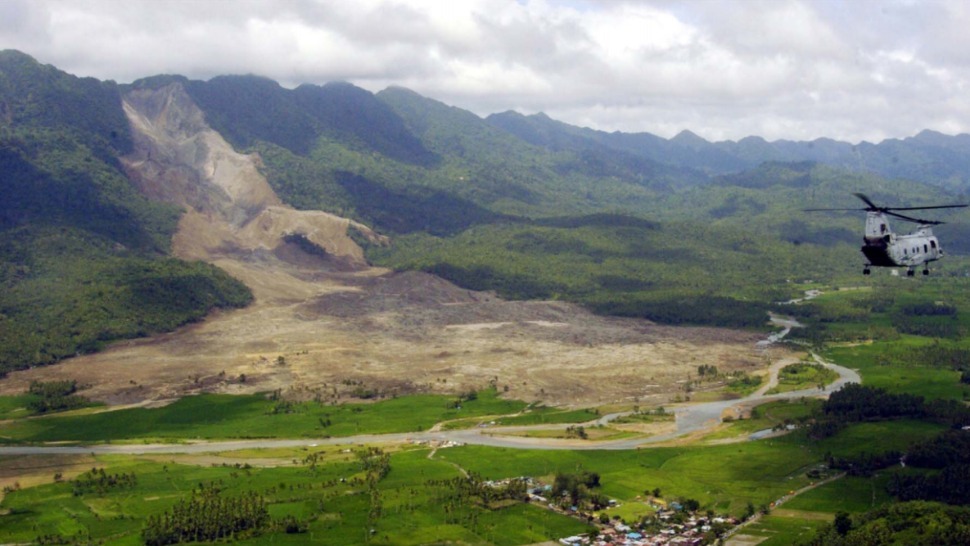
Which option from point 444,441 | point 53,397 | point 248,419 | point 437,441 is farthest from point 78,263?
point 444,441

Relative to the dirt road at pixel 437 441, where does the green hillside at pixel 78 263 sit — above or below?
above

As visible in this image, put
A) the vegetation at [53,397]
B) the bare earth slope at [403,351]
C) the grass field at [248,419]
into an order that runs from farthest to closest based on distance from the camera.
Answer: the bare earth slope at [403,351], the vegetation at [53,397], the grass field at [248,419]

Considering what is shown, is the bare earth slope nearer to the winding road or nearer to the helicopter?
the winding road

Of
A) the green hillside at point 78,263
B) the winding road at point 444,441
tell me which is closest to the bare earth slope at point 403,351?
the green hillside at point 78,263

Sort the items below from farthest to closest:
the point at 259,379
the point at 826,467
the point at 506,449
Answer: the point at 259,379 → the point at 506,449 → the point at 826,467

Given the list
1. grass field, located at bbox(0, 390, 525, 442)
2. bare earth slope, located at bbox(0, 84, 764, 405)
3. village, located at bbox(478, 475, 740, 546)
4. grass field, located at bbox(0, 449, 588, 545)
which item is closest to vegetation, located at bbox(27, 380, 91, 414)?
bare earth slope, located at bbox(0, 84, 764, 405)

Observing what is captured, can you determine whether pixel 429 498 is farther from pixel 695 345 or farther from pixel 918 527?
pixel 695 345

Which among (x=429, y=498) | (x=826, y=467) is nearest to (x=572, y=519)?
(x=429, y=498)

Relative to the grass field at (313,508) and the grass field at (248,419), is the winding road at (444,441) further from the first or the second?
the grass field at (313,508)

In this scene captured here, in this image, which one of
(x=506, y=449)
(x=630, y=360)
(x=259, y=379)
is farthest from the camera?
(x=630, y=360)

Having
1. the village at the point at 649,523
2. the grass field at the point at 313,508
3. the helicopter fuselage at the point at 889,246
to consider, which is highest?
the helicopter fuselage at the point at 889,246
